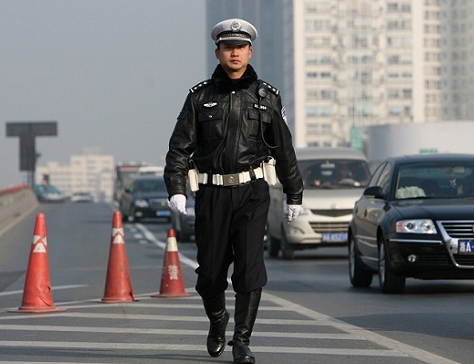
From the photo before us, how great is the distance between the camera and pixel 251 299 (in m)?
9.13

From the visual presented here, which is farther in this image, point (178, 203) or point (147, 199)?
point (147, 199)

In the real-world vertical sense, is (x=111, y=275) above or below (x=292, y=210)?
below

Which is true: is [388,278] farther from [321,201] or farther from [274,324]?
[321,201]

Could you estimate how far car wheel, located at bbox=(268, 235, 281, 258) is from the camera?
86.7 feet

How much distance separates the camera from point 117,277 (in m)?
15.2

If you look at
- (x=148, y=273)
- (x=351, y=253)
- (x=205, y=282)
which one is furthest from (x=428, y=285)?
(x=205, y=282)

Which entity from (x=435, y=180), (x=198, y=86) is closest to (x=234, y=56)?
(x=198, y=86)

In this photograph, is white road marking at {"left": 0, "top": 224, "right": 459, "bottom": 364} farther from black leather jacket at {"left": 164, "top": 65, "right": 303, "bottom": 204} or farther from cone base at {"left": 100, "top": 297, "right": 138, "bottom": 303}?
black leather jacket at {"left": 164, "top": 65, "right": 303, "bottom": 204}

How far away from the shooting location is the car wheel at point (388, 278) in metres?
16.1

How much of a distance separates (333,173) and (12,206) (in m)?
33.2

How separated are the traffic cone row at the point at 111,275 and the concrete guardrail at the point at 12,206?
84.4 feet

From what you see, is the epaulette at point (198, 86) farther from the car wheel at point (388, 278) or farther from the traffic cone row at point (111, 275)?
the car wheel at point (388, 278)

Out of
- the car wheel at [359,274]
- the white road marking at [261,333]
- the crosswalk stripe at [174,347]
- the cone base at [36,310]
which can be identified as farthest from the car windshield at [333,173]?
the crosswalk stripe at [174,347]

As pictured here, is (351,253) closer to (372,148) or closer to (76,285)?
(76,285)
